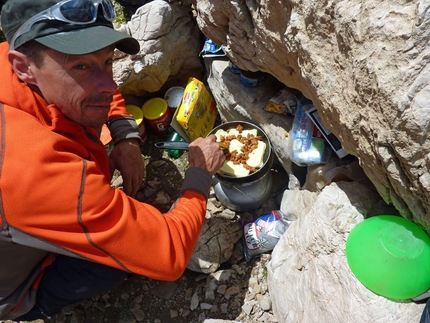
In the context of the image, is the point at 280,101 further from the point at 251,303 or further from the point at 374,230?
the point at 251,303

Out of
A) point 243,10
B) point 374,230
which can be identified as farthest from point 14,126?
point 374,230

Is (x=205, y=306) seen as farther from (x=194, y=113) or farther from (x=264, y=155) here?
(x=194, y=113)

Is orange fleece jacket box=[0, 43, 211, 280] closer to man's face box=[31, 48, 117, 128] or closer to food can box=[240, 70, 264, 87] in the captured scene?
man's face box=[31, 48, 117, 128]

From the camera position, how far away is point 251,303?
265 centimetres

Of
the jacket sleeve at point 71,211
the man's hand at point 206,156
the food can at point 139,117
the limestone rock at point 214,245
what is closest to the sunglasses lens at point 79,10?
the jacket sleeve at point 71,211

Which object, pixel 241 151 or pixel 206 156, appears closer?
pixel 206 156

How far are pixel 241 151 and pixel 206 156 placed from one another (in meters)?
0.46

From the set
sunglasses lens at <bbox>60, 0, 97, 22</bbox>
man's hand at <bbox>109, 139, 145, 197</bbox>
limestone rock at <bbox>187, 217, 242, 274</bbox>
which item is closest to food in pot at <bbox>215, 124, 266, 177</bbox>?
limestone rock at <bbox>187, 217, 242, 274</bbox>

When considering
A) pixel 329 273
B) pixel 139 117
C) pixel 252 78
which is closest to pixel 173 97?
pixel 139 117

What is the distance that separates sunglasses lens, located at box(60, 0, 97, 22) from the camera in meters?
1.69

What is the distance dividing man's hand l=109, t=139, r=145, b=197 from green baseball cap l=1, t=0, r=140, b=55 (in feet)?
3.57

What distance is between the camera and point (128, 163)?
2.72 metres

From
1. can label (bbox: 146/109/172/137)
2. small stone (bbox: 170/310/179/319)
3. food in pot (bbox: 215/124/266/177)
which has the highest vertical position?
food in pot (bbox: 215/124/266/177)

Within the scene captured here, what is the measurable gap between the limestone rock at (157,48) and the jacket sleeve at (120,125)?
0.47m
